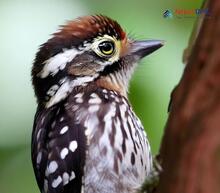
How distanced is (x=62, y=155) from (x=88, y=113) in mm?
175

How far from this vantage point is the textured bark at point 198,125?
3.17ft

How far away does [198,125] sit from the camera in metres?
0.98

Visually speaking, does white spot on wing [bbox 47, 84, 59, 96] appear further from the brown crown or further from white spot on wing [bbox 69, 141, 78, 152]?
white spot on wing [bbox 69, 141, 78, 152]

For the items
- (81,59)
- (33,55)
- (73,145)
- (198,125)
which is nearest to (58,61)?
(81,59)

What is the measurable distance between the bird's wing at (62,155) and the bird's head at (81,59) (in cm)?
14

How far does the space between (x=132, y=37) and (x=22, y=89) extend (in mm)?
1271

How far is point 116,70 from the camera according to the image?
242cm

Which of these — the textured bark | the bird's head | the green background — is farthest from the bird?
the textured bark

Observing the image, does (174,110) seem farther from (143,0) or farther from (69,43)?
(143,0)

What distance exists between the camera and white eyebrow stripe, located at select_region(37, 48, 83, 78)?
231 centimetres

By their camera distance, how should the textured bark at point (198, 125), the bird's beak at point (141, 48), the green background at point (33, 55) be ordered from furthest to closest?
the green background at point (33, 55), the bird's beak at point (141, 48), the textured bark at point (198, 125)

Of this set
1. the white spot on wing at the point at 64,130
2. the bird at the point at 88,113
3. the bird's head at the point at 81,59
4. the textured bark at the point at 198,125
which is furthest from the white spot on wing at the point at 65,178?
the textured bark at the point at 198,125

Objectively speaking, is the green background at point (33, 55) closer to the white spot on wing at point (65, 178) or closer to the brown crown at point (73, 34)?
the brown crown at point (73, 34)

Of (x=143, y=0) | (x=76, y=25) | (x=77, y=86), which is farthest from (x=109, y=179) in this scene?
(x=143, y=0)
